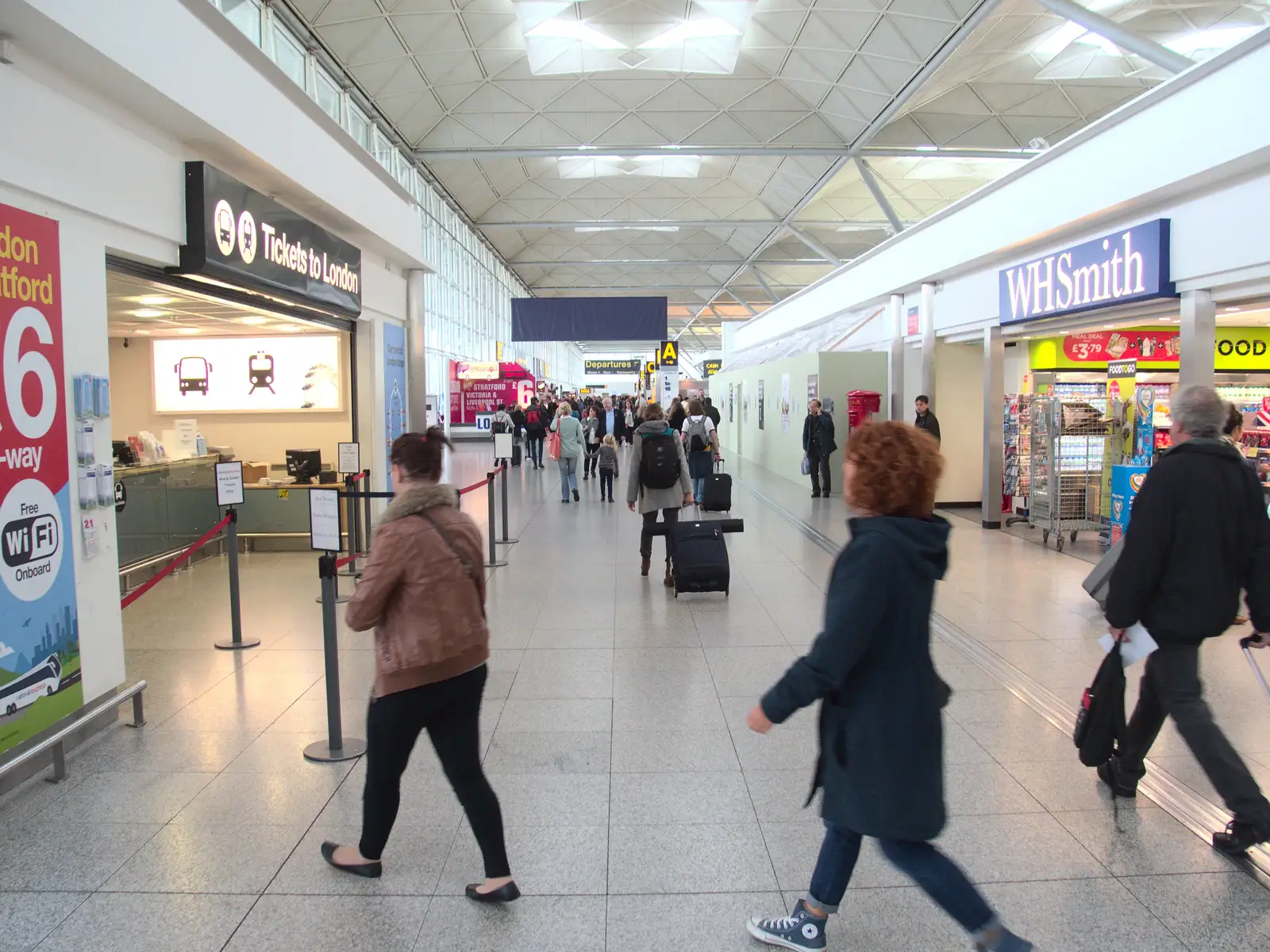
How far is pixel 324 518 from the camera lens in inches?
183

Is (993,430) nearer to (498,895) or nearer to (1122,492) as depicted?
(1122,492)

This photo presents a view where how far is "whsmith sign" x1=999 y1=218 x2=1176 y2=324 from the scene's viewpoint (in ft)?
26.0

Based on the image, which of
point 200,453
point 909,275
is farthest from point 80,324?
point 909,275

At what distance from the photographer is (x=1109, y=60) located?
1875cm

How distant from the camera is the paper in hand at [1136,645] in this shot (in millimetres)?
3330

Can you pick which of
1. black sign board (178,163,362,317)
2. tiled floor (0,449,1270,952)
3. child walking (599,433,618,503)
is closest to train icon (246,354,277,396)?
black sign board (178,163,362,317)

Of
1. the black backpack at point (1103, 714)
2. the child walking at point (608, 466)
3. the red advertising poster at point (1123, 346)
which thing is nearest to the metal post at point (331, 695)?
the black backpack at point (1103, 714)

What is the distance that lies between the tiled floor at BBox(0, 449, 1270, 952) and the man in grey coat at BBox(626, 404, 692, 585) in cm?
176

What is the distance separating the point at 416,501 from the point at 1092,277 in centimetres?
826

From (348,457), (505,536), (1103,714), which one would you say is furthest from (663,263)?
(1103,714)

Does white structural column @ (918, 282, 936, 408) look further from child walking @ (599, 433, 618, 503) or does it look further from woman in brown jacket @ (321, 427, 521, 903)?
woman in brown jacket @ (321, 427, 521, 903)

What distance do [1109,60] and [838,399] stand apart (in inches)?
403

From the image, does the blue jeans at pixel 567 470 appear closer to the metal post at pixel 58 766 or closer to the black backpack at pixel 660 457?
the black backpack at pixel 660 457

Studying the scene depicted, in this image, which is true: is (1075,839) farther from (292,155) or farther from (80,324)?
(292,155)
